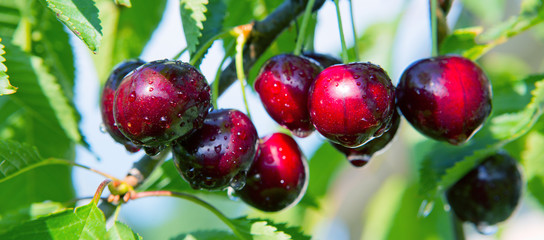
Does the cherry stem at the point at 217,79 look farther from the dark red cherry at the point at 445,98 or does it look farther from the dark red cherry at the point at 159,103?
the dark red cherry at the point at 445,98

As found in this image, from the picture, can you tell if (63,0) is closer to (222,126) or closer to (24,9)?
(222,126)

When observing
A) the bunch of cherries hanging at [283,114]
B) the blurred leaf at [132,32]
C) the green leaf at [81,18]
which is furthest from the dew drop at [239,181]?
the blurred leaf at [132,32]

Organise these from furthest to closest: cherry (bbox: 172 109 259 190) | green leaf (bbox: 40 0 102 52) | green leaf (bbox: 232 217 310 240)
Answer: green leaf (bbox: 232 217 310 240) < cherry (bbox: 172 109 259 190) < green leaf (bbox: 40 0 102 52)

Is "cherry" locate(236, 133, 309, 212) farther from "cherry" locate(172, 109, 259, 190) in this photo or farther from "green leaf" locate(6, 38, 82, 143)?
"green leaf" locate(6, 38, 82, 143)

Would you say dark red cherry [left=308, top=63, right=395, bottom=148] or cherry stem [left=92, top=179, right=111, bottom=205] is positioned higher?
dark red cherry [left=308, top=63, right=395, bottom=148]

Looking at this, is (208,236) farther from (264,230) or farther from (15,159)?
(15,159)

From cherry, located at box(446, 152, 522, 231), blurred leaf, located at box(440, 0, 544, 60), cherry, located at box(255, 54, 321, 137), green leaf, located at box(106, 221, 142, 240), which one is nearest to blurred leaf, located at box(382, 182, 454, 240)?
cherry, located at box(446, 152, 522, 231)

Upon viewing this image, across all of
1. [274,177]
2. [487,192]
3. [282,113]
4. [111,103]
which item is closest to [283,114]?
[282,113]
